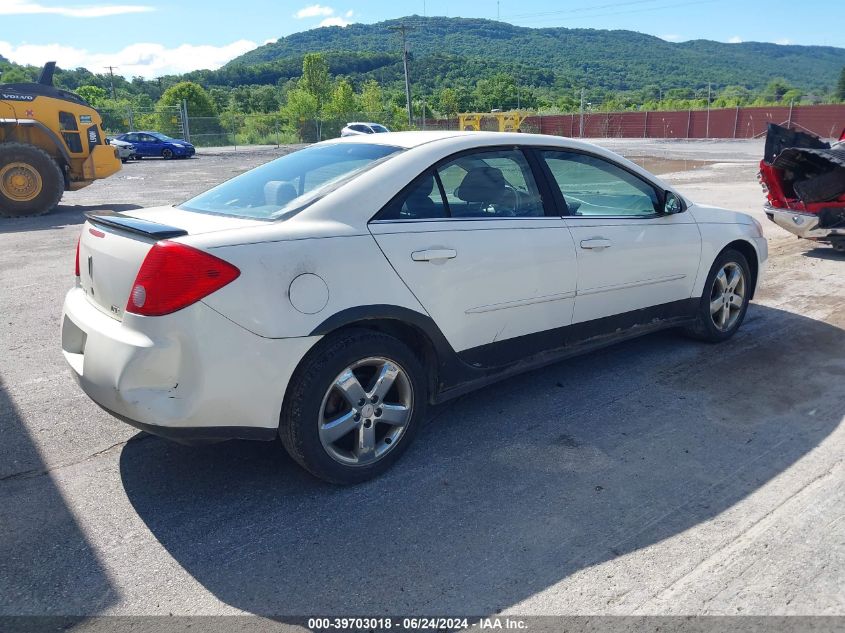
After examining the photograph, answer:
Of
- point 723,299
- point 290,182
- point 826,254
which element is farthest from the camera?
point 826,254

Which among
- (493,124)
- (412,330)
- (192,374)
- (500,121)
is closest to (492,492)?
(412,330)

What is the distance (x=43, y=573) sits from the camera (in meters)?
2.65

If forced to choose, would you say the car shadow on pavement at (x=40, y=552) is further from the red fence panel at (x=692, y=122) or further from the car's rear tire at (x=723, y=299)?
the red fence panel at (x=692, y=122)

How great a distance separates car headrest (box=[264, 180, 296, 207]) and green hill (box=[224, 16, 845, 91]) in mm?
134689

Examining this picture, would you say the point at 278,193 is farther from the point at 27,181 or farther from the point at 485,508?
→ the point at 27,181

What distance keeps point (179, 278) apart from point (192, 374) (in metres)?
0.39

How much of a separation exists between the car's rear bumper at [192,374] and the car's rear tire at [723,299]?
3.33 metres

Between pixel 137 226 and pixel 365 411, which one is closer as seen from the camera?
pixel 137 226

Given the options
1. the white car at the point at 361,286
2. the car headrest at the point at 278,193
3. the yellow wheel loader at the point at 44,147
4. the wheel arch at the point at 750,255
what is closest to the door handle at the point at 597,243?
the white car at the point at 361,286

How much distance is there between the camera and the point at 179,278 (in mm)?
2816

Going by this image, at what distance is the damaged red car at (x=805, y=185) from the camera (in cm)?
815

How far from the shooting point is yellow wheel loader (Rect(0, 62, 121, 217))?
12.8 meters

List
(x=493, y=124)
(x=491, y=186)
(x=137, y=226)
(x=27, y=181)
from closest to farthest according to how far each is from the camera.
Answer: (x=137, y=226), (x=491, y=186), (x=27, y=181), (x=493, y=124)

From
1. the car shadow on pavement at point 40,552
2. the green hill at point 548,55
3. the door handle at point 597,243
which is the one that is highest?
the green hill at point 548,55
